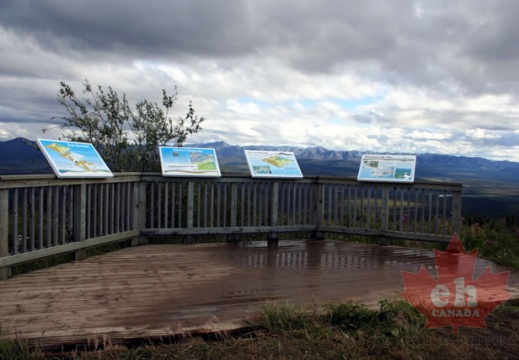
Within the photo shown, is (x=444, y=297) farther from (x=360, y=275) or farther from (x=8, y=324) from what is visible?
(x=8, y=324)

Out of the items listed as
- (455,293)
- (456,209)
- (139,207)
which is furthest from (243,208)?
(455,293)

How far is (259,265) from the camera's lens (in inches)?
225

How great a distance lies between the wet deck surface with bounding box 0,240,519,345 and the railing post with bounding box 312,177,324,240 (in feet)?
2.55

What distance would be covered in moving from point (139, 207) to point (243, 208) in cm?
177

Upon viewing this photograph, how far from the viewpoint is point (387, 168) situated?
24.1ft

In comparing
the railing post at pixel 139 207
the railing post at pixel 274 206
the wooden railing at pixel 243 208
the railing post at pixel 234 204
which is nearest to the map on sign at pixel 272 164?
the wooden railing at pixel 243 208

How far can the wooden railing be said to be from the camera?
5848 millimetres

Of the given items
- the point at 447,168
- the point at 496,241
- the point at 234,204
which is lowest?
the point at 496,241

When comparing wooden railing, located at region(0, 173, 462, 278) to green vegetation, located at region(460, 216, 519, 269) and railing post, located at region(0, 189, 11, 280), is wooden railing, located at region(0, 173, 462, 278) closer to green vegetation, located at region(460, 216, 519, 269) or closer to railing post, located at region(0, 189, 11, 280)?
green vegetation, located at region(460, 216, 519, 269)

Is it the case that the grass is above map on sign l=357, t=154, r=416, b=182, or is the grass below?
below

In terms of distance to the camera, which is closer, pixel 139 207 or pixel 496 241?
pixel 139 207

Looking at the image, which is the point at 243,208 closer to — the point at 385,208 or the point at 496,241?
the point at 385,208

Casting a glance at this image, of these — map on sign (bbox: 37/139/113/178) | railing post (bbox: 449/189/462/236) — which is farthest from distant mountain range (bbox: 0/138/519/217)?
railing post (bbox: 449/189/462/236)

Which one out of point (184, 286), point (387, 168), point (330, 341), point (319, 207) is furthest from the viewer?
point (319, 207)
